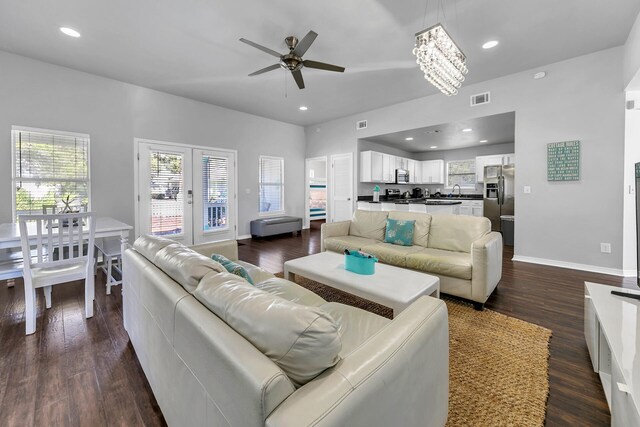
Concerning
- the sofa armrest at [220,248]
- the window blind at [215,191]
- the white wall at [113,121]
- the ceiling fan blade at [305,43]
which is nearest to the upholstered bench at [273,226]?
the white wall at [113,121]

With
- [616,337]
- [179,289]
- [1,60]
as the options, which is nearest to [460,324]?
[616,337]

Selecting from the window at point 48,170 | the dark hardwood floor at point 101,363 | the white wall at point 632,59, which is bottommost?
the dark hardwood floor at point 101,363

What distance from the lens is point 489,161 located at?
23.5 ft

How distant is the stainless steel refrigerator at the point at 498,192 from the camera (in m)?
5.76

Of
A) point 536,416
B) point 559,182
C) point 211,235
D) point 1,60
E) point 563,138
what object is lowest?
point 536,416

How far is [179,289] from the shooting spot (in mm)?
1185

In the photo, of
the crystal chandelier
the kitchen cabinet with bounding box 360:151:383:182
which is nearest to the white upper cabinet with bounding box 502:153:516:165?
the kitchen cabinet with bounding box 360:151:383:182

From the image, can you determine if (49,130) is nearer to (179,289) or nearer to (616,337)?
(179,289)

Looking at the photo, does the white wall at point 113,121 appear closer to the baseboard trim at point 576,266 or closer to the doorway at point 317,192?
the doorway at point 317,192

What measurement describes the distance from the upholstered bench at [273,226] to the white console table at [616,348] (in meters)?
5.27

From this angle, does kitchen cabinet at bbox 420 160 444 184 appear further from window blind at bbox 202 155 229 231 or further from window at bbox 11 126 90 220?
window at bbox 11 126 90 220

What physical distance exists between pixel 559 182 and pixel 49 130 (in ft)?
24.0

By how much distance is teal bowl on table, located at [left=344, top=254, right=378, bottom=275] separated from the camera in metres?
2.32

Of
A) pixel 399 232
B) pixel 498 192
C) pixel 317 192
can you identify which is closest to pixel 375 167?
pixel 498 192
